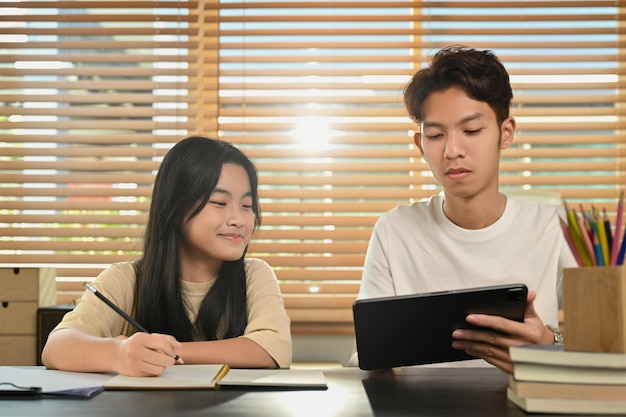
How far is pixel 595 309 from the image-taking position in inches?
39.3

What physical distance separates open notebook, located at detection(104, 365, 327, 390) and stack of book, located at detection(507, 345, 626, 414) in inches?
12.7

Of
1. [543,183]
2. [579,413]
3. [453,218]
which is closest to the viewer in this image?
[579,413]

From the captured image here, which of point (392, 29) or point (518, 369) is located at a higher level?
point (392, 29)

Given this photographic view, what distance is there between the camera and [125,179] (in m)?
3.15

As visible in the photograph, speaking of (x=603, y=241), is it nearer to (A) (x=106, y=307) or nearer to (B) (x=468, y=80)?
(B) (x=468, y=80)

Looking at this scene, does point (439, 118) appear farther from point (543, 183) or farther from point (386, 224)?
point (543, 183)

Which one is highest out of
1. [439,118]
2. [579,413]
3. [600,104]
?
[600,104]

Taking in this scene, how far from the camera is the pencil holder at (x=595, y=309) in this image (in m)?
0.97

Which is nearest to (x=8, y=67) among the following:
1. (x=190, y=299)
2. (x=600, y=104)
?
(x=190, y=299)

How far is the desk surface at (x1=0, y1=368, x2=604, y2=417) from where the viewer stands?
993 mm

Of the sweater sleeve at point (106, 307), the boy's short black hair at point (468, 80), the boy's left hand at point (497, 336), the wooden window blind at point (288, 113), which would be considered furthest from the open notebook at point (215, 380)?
the wooden window blind at point (288, 113)

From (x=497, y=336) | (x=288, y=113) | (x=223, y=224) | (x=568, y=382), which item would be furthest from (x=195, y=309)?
(x=288, y=113)

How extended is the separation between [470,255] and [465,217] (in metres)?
0.09

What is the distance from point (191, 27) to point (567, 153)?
1.61 meters
